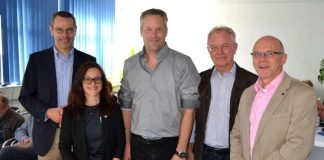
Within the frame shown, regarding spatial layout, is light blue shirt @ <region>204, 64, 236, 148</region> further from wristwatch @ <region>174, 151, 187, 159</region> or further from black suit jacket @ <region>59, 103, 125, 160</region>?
black suit jacket @ <region>59, 103, 125, 160</region>

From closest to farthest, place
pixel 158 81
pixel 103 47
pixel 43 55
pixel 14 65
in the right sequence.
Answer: pixel 158 81
pixel 43 55
pixel 14 65
pixel 103 47

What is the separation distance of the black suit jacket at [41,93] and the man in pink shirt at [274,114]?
1.40m

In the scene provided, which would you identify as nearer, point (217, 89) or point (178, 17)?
point (217, 89)

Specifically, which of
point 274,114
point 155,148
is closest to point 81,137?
point 155,148

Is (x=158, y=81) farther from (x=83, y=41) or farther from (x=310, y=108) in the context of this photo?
(x=83, y=41)

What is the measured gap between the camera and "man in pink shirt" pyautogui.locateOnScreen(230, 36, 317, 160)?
1679 mm

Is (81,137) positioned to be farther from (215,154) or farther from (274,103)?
(274,103)

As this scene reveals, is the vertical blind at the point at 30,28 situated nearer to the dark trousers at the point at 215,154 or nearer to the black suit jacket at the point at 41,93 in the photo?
the black suit jacket at the point at 41,93

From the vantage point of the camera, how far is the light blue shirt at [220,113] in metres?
2.21

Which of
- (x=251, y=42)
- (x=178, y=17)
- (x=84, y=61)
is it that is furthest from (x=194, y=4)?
(x=84, y=61)

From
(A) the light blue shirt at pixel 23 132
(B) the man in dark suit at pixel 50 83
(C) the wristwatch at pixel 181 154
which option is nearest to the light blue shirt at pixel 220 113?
(C) the wristwatch at pixel 181 154

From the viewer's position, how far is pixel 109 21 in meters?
7.99

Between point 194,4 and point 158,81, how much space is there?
6616 mm

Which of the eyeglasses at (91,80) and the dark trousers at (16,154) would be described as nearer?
the eyeglasses at (91,80)
